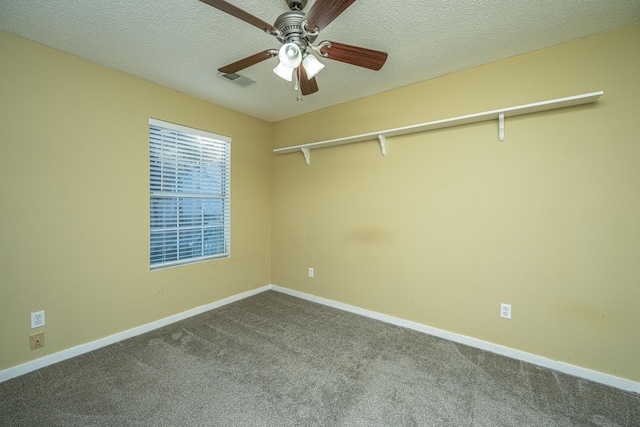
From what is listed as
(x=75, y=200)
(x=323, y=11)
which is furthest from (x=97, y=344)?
(x=323, y=11)

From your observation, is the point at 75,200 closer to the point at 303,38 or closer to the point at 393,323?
the point at 303,38

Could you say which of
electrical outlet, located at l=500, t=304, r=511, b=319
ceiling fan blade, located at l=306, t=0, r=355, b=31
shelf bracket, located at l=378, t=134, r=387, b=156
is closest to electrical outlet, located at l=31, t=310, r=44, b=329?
ceiling fan blade, located at l=306, t=0, r=355, b=31

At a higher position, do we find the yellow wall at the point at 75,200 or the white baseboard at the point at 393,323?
the yellow wall at the point at 75,200

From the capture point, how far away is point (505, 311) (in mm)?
2180

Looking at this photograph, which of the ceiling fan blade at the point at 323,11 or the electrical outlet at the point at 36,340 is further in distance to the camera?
the electrical outlet at the point at 36,340

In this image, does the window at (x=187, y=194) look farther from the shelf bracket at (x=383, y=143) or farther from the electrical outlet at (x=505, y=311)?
the electrical outlet at (x=505, y=311)

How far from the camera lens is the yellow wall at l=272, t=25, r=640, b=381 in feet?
5.94

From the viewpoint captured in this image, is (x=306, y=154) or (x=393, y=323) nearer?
(x=393, y=323)

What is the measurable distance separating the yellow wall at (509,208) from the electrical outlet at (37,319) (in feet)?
8.42

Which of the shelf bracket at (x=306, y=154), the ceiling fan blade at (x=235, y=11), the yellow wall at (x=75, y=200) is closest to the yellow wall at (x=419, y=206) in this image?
the yellow wall at (x=75, y=200)

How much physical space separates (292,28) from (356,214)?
78.1 inches

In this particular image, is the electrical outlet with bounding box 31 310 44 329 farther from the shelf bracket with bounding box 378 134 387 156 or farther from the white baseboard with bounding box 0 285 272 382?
the shelf bracket with bounding box 378 134 387 156

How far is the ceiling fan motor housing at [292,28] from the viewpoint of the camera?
→ 134 centimetres

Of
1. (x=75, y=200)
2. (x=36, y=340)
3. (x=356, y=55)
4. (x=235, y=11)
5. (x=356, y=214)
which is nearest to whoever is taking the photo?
(x=235, y=11)
